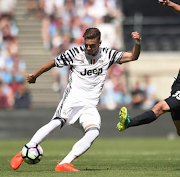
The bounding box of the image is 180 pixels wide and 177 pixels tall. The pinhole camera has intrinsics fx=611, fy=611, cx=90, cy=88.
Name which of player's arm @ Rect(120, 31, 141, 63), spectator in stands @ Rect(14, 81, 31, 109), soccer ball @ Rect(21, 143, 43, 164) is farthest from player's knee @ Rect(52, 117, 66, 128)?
spectator in stands @ Rect(14, 81, 31, 109)

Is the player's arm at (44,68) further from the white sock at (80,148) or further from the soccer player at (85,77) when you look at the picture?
the white sock at (80,148)

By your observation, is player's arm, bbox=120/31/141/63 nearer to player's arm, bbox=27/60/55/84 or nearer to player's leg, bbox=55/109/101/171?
player's leg, bbox=55/109/101/171

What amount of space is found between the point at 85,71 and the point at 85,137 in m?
1.02

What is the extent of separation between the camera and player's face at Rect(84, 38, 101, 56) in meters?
8.77

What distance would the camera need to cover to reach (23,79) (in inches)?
827

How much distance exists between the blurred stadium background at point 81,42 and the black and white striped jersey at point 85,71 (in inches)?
422

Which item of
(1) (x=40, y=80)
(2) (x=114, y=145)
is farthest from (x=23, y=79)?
(2) (x=114, y=145)

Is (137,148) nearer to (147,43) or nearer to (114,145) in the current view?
(114,145)

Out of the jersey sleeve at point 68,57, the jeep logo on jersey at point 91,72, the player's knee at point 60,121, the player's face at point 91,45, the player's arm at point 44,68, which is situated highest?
the player's face at point 91,45

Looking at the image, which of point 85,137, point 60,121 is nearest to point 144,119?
point 85,137

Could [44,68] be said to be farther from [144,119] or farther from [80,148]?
[144,119]

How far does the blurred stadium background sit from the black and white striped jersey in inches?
422

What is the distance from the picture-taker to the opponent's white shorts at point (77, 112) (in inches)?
350

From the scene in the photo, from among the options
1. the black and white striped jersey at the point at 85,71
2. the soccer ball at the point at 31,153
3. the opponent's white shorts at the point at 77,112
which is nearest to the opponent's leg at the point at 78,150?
the opponent's white shorts at the point at 77,112
